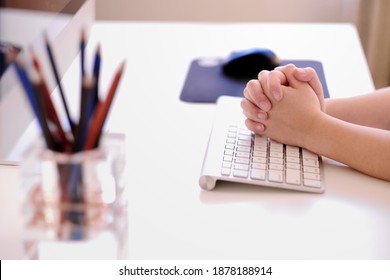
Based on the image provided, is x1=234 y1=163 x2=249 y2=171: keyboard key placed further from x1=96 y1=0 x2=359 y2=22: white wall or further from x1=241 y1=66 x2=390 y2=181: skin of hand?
x1=96 y1=0 x2=359 y2=22: white wall

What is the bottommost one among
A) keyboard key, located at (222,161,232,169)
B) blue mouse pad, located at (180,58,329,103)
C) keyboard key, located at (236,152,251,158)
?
blue mouse pad, located at (180,58,329,103)

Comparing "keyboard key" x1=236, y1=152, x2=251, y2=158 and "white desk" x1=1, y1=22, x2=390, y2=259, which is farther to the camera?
"keyboard key" x1=236, y1=152, x2=251, y2=158

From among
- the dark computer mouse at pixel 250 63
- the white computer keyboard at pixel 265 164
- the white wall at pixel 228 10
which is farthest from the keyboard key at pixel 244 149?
the white wall at pixel 228 10

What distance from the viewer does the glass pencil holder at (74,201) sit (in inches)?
24.0

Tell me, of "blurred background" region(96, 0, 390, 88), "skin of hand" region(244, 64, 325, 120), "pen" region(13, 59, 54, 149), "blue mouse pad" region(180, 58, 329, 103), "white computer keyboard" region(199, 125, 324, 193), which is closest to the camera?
"pen" region(13, 59, 54, 149)

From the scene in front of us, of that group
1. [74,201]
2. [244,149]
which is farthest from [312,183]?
[74,201]

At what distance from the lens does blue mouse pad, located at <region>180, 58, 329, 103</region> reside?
123 centimetres

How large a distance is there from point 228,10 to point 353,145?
1.71 metres

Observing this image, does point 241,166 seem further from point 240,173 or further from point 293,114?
point 293,114

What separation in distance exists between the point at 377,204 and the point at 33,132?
0.51m

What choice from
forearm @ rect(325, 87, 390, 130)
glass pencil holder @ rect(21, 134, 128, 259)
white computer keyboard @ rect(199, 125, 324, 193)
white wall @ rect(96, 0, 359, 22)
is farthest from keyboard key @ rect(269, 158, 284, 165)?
white wall @ rect(96, 0, 359, 22)

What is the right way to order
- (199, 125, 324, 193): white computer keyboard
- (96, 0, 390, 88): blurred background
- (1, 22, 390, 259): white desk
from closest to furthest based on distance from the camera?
(1, 22, 390, 259): white desk → (199, 125, 324, 193): white computer keyboard → (96, 0, 390, 88): blurred background

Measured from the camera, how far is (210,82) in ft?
4.24

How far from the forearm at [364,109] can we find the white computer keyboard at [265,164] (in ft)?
0.48
